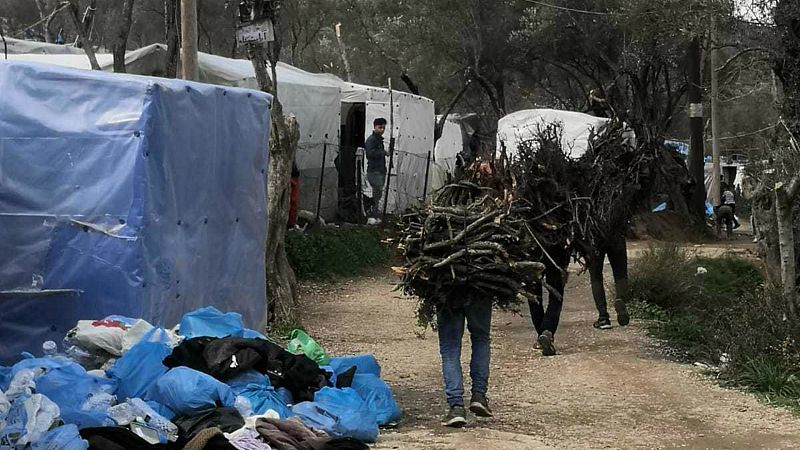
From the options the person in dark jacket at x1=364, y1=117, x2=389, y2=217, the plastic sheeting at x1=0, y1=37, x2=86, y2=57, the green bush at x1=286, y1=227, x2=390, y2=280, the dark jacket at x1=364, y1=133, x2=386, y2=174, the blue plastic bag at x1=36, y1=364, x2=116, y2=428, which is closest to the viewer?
the blue plastic bag at x1=36, y1=364, x2=116, y2=428

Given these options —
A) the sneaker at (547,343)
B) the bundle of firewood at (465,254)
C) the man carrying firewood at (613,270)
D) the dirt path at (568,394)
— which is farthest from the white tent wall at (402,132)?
the bundle of firewood at (465,254)

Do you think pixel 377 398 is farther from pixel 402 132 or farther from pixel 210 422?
pixel 402 132

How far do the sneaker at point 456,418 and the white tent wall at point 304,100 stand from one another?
10.8 m

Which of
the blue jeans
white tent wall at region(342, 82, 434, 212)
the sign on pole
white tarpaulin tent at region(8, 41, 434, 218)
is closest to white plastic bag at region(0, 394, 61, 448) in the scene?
the blue jeans

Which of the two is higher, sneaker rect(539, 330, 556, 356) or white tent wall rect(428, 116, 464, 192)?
white tent wall rect(428, 116, 464, 192)

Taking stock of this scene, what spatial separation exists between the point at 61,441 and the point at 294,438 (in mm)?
1395

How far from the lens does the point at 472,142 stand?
106ft

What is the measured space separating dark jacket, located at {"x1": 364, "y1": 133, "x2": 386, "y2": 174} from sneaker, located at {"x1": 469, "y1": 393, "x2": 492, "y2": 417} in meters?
11.8

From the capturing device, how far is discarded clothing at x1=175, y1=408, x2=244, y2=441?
21.4ft

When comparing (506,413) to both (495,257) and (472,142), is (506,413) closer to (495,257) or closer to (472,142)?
(495,257)

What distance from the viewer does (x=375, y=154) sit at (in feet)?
65.8

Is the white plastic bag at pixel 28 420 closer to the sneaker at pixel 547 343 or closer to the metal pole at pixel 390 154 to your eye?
the sneaker at pixel 547 343

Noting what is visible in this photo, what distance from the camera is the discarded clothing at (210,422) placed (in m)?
6.54

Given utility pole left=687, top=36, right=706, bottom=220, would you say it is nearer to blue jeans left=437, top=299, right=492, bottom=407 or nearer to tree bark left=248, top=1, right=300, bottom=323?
tree bark left=248, top=1, right=300, bottom=323
